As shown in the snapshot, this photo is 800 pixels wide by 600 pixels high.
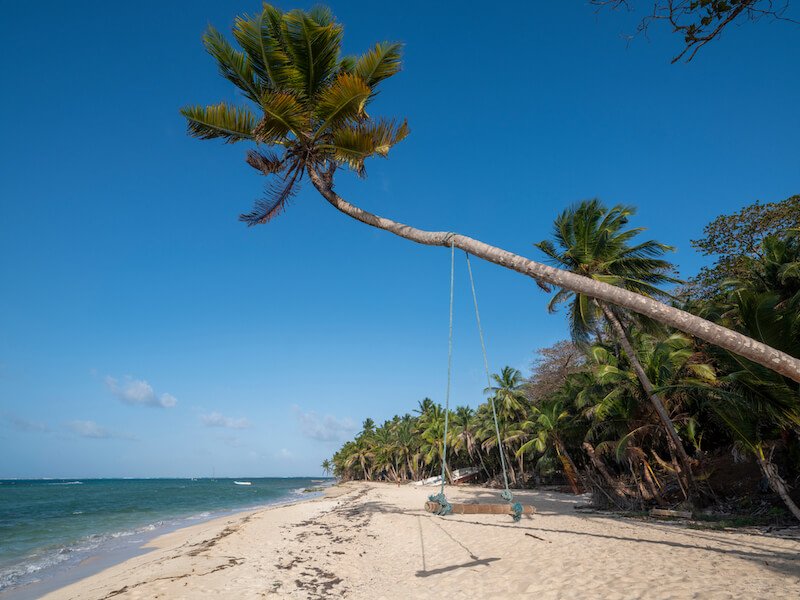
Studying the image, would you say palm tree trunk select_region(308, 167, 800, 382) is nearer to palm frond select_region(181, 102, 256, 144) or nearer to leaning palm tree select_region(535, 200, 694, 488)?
palm frond select_region(181, 102, 256, 144)

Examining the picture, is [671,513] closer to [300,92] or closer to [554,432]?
[554,432]

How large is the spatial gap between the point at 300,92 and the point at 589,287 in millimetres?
6152

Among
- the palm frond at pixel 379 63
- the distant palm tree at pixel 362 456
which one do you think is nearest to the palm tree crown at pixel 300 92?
the palm frond at pixel 379 63

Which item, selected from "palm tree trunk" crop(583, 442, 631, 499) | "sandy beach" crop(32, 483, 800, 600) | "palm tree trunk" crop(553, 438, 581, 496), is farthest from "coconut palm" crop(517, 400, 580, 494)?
"sandy beach" crop(32, 483, 800, 600)

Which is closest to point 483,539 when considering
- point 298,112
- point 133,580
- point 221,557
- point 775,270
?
point 221,557

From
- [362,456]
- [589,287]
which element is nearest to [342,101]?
[589,287]

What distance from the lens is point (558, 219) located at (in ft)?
54.3

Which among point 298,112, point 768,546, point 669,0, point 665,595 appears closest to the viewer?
point 669,0

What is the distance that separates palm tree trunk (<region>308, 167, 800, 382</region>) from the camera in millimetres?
4699

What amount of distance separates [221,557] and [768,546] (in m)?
13.4

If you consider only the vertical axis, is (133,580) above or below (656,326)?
below

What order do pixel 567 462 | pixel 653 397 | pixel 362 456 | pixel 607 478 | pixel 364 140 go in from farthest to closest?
pixel 362 456, pixel 567 462, pixel 607 478, pixel 653 397, pixel 364 140

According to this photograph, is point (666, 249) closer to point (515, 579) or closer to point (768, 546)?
point (768, 546)

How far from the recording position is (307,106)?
25.9 ft
